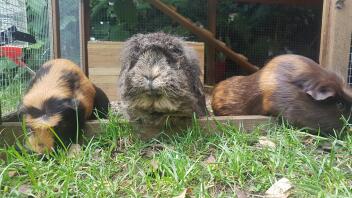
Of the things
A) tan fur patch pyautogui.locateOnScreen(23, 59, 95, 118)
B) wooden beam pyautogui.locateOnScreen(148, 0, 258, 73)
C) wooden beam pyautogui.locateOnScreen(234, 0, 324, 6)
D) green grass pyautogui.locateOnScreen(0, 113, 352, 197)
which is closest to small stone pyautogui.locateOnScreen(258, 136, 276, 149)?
green grass pyautogui.locateOnScreen(0, 113, 352, 197)

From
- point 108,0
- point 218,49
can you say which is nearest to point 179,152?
point 218,49

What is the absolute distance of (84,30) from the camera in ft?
14.1

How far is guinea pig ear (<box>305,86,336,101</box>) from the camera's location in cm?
219

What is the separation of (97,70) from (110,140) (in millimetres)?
1757

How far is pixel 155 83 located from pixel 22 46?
83.0 inches

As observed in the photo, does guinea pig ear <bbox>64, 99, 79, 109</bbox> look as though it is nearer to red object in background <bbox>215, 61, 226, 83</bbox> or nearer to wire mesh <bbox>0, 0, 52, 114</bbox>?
wire mesh <bbox>0, 0, 52, 114</bbox>

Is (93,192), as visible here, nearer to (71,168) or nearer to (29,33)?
(71,168)

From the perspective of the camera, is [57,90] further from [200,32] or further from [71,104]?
[200,32]

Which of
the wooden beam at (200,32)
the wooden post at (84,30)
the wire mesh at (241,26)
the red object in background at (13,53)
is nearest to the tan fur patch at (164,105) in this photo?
the red object in background at (13,53)

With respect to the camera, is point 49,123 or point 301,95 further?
point 301,95

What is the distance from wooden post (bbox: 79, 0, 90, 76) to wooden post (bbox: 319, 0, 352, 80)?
2510 millimetres

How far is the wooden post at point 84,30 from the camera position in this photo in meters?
4.08

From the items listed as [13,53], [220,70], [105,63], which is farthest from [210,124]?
[220,70]

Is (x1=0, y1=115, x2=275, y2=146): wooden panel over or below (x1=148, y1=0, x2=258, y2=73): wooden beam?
below
